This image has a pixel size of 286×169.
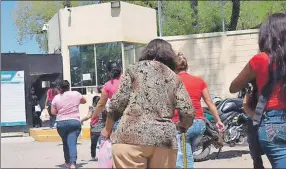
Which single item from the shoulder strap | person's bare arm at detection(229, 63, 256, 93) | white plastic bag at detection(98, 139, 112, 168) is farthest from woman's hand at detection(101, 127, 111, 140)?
the shoulder strap

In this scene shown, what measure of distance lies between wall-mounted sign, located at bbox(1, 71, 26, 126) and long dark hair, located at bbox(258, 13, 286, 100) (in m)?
14.5

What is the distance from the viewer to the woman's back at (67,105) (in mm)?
8391

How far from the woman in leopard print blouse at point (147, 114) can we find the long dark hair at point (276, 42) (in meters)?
0.73

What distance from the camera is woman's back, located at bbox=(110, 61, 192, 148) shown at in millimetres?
3441

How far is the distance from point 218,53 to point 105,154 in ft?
43.2

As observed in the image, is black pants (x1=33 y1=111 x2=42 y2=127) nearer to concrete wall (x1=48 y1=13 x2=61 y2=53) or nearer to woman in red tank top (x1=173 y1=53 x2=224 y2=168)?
concrete wall (x1=48 y1=13 x2=61 y2=53)

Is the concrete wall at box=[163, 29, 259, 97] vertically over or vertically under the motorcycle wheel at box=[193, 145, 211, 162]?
over

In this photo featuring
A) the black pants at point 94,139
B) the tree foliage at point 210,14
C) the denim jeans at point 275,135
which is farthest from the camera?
the tree foliage at point 210,14

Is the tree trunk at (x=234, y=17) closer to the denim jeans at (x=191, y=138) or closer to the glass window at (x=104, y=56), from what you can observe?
the glass window at (x=104, y=56)

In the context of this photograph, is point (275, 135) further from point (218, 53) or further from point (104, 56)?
point (104, 56)

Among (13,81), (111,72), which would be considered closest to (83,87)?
(13,81)

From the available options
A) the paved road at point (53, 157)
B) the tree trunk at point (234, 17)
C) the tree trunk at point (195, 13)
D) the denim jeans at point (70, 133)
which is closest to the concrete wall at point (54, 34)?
the paved road at point (53, 157)

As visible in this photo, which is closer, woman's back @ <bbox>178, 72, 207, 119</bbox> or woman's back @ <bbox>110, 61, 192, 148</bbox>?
woman's back @ <bbox>110, 61, 192, 148</bbox>

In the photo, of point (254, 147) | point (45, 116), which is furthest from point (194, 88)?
point (45, 116)
